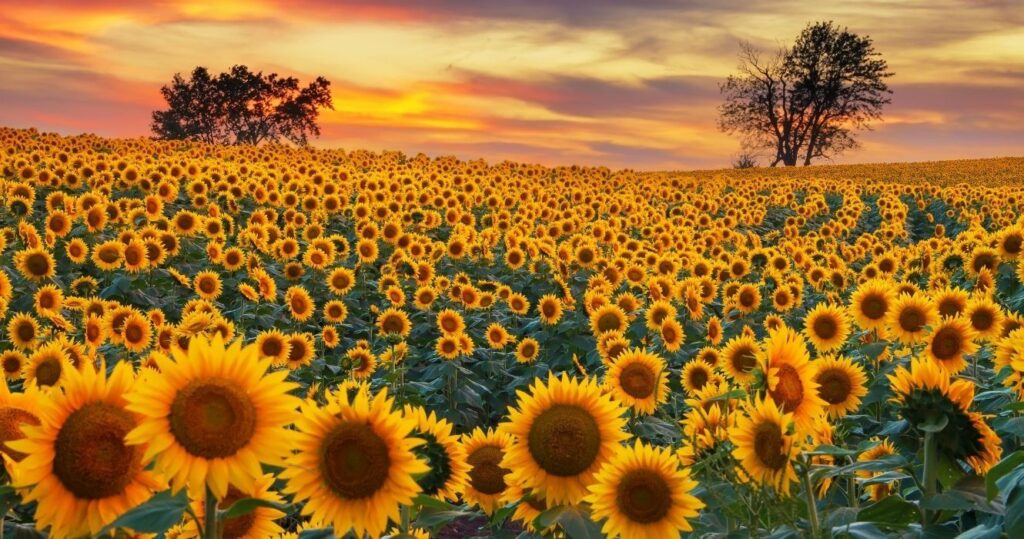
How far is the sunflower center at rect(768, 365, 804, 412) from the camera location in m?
3.57

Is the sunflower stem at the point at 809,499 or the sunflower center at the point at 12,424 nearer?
the sunflower center at the point at 12,424

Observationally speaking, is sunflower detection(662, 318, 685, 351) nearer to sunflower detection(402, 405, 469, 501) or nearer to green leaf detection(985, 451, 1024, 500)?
sunflower detection(402, 405, 469, 501)

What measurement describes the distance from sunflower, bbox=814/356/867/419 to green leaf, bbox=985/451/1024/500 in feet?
6.46

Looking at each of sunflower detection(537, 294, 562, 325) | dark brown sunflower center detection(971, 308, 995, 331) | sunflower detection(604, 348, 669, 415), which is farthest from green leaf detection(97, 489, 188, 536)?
sunflower detection(537, 294, 562, 325)

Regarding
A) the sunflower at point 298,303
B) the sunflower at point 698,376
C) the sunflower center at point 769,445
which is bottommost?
the sunflower at point 298,303

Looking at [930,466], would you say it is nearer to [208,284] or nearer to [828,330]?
[828,330]

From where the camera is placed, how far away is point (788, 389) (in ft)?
11.8

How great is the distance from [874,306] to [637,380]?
338 cm

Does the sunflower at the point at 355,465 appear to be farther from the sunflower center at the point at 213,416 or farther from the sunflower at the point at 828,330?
the sunflower at the point at 828,330

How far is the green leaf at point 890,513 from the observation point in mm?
3078

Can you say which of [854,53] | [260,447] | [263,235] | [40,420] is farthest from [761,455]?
[854,53]

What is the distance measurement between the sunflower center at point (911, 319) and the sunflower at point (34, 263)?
9.85 meters

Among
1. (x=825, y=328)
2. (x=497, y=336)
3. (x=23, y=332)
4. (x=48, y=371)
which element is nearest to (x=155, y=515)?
(x=48, y=371)

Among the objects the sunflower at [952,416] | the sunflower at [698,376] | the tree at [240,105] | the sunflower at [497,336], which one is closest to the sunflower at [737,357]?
the sunflower at [698,376]
